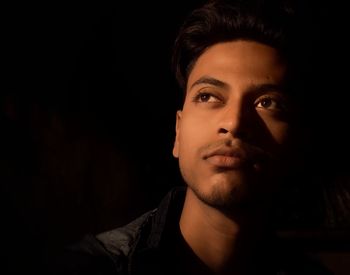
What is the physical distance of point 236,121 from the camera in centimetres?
152

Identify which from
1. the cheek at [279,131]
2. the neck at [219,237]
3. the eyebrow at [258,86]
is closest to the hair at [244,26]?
the eyebrow at [258,86]

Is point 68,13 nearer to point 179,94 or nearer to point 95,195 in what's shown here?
point 179,94

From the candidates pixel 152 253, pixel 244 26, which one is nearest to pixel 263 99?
pixel 244 26

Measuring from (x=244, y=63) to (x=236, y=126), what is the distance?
0.31 metres

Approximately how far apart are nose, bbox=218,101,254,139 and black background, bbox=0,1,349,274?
2.21ft

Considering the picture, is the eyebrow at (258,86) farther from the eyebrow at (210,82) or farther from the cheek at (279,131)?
the cheek at (279,131)

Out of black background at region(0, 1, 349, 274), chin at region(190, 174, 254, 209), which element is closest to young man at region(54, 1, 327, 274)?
chin at region(190, 174, 254, 209)

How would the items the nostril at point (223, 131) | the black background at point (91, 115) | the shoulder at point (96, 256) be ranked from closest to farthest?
1. the shoulder at point (96, 256)
2. the nostril at point (223, 131)
3. the black background at point (91, 115)

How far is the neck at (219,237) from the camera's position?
1.64m

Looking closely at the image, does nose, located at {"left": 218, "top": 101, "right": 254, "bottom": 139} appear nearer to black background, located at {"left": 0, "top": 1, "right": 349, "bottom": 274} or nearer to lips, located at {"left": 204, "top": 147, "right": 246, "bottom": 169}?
lips, located at {"left": 204, "top": 147, "right": 246, "bottom": 169}

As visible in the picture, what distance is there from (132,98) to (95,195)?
0.70 m

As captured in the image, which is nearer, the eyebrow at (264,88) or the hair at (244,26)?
the eyebrow at (264,88)

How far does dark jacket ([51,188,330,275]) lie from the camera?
1.46m

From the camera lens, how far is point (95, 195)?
244 centimetres
